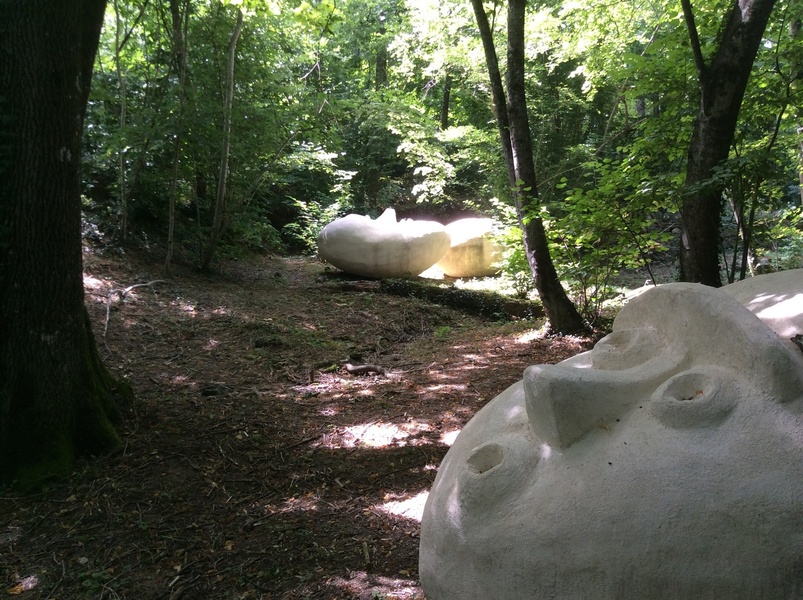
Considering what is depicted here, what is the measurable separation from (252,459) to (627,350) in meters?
2.89

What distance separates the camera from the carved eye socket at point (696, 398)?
1562 millimetres

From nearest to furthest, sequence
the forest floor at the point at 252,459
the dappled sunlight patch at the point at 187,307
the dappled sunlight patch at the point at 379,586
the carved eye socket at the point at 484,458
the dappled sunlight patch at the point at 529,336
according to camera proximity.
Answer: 1. the carved eye socket at the point at 484,458
2. the dappled sunlight patch at the point at 379,586
3. the forest floor at the point at 252,459
4. the dappled sunlight patch at the point at 529,336
5. the dappled sunlight patch at the point at 187,307

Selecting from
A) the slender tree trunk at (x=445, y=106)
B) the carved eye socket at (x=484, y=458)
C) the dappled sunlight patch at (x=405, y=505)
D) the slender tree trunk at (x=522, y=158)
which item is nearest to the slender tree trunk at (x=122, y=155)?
the slender tree trunk at (x=522, y=158)

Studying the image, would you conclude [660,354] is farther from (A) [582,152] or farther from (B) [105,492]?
(A) [582,152]

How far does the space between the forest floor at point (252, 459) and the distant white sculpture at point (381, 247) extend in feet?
11.8

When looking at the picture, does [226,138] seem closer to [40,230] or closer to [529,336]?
[529,336]

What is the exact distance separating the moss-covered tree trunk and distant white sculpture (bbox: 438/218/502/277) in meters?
9.07

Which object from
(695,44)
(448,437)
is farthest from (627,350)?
(695,44)

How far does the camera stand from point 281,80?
11.5 meters

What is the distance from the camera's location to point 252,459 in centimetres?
393

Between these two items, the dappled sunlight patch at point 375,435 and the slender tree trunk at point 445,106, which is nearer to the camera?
the dappled sunlight patch at point 375,435

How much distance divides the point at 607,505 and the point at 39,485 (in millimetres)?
3504

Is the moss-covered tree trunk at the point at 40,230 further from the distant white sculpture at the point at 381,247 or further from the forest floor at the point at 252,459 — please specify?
the distant white sculpture at the point at 381,247

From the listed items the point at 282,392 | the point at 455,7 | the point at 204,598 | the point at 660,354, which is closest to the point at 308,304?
the point at 282,392
